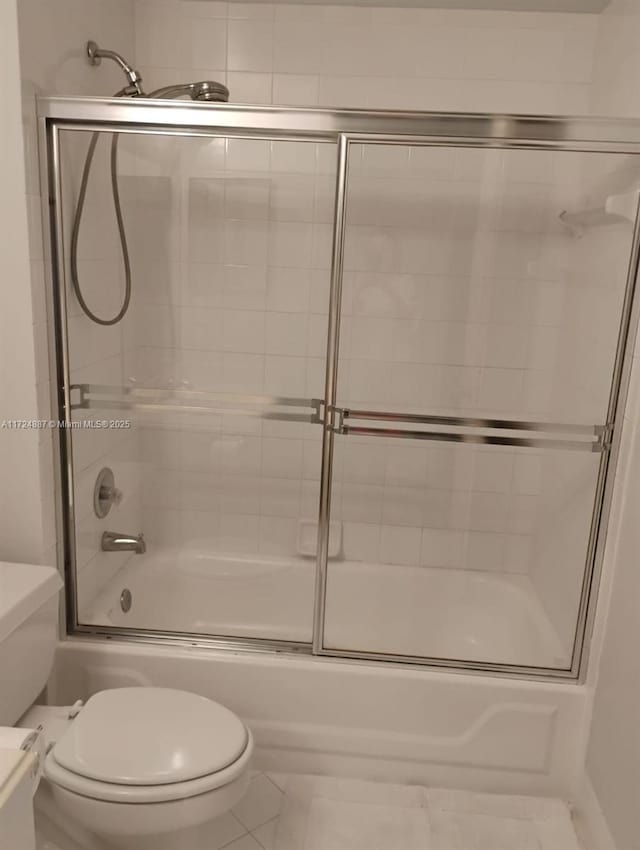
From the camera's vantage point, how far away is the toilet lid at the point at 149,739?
1.51 m

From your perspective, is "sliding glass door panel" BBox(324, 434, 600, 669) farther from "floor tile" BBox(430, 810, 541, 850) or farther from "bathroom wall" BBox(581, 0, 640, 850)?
"floor tile" BBox(430, 810, 541, 850)

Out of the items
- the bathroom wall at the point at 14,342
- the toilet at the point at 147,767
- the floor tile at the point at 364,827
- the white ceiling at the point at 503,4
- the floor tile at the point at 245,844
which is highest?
the white ceiling at the point at 503,4

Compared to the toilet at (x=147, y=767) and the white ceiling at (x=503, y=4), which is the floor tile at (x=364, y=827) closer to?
the toilet at (x=147, y=767)

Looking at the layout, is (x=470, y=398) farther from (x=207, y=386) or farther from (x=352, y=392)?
(x=207, y=386)

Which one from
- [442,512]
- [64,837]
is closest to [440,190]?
[442,512]

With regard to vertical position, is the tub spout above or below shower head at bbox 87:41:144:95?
below

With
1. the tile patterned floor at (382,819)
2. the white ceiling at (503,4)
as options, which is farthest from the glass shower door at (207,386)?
the white ceiling at (503,4)

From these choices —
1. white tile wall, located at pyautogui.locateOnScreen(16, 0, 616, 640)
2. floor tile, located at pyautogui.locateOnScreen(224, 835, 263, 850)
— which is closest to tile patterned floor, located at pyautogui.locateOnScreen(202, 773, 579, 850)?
floor tile, located at pyautogui.locateOnScreen(224, 835, 263, 850)

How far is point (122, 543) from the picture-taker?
2326 mm

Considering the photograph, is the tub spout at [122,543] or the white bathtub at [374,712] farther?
the tub spout at [122,543]

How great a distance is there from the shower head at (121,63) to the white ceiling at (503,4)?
663mm

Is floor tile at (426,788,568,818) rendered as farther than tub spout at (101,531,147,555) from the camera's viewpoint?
No

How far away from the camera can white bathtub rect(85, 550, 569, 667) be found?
2143mm

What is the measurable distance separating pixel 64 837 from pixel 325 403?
4.20 feet
